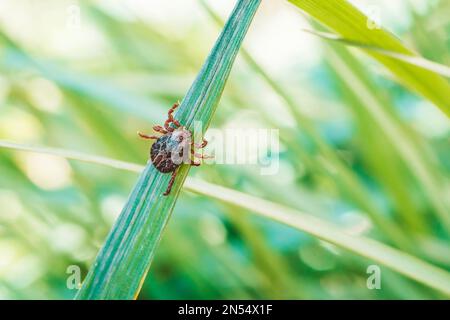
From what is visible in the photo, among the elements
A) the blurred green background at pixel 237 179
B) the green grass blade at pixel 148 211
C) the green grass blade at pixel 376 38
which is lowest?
the green grass blade at pixel 148 211

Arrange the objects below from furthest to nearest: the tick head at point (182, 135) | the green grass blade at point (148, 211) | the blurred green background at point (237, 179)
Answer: the blurred green background at point (237, 179)
the tick head at point (182, 135)
the green grass blade at point (148, 211)

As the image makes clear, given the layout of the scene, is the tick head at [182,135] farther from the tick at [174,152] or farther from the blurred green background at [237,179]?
the blurred green background at [237,179]

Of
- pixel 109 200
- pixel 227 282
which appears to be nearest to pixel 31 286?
pixel 109 200

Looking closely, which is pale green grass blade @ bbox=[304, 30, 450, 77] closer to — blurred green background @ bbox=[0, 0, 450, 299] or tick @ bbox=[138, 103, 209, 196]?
tick @ bbox=[138, 103, 209, 196]

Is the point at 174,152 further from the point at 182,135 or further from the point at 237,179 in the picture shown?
the point at 237,179

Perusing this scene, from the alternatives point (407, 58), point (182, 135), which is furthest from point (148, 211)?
point (407, 58)

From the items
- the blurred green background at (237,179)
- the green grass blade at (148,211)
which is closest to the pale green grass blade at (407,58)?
the green grass blade at (148,211)
